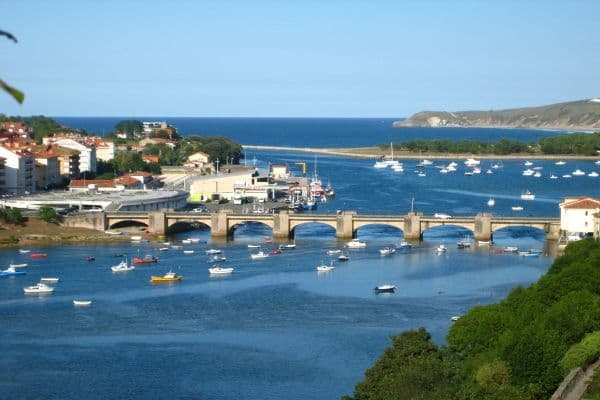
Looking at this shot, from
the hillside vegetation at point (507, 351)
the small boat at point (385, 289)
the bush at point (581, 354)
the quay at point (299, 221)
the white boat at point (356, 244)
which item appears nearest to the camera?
the hillside vegetation at point (507, 351)

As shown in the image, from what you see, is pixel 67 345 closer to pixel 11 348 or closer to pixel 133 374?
pixel 11 348

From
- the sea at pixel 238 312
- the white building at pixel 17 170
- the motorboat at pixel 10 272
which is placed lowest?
the sea at pixel 238 312

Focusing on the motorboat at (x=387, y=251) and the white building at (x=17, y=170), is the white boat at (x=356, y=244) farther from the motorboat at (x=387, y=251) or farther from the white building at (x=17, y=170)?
the white building at (x=17, y=170)

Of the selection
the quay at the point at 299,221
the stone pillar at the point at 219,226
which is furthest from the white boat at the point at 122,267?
the stone pillar at the point at 219,226

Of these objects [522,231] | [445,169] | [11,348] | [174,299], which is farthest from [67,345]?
[445,169]

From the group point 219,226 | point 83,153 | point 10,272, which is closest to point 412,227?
point 219,226

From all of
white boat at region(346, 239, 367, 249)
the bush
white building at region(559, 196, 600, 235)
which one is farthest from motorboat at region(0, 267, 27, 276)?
the bush

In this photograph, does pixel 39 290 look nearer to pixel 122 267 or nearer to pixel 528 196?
pixel 122 267
